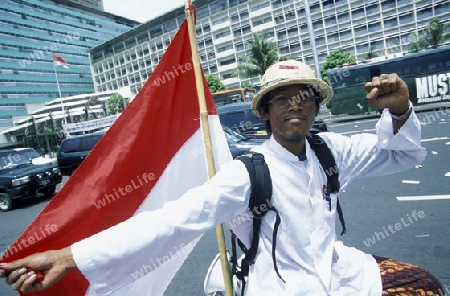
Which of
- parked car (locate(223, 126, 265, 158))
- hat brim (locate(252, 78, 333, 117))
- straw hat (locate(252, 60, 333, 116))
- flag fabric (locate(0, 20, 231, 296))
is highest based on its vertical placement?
straw hat (locate(252, 60, 333, 116))

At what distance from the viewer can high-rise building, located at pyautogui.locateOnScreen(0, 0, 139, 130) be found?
61719 mm

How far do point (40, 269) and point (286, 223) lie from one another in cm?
103

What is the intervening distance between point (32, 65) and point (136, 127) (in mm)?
78329

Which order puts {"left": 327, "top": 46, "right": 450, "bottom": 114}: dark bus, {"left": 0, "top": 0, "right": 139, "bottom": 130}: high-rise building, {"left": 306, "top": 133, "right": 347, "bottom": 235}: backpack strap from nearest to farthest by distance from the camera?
{"left": 306, "top": 133, "right": 347, "bottom": 235}: backpack strap
{"left": 327, "top": 46, "right": 450, "bottom": 114}: dark bus
{"left": 0, "top": 0, "right": 139, "bottom": 130}: high-rise building

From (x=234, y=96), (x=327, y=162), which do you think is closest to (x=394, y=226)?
(x=327, y=162)


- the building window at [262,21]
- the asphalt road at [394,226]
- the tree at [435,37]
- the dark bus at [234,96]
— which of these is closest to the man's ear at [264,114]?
the asphalt road at [394,226]

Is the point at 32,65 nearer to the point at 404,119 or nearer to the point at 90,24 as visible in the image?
the point at 90,24

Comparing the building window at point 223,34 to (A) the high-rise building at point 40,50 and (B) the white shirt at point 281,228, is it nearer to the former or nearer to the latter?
(A) the high-rise building at point 40,50

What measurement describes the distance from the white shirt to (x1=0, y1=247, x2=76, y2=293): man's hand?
0.06 m

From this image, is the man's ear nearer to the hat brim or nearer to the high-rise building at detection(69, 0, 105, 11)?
the hat brim

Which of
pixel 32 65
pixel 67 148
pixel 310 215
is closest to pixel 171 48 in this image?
pixel 310 215

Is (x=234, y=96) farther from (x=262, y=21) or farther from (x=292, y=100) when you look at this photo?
(x=262, y=21)

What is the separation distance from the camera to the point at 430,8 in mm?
38812

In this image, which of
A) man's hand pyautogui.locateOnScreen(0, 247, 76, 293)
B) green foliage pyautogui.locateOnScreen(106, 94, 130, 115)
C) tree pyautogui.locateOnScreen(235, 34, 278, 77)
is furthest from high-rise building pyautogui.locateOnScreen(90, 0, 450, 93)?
man's hand pyautogui.locateOnScreen(0, 247, 76, 293)
